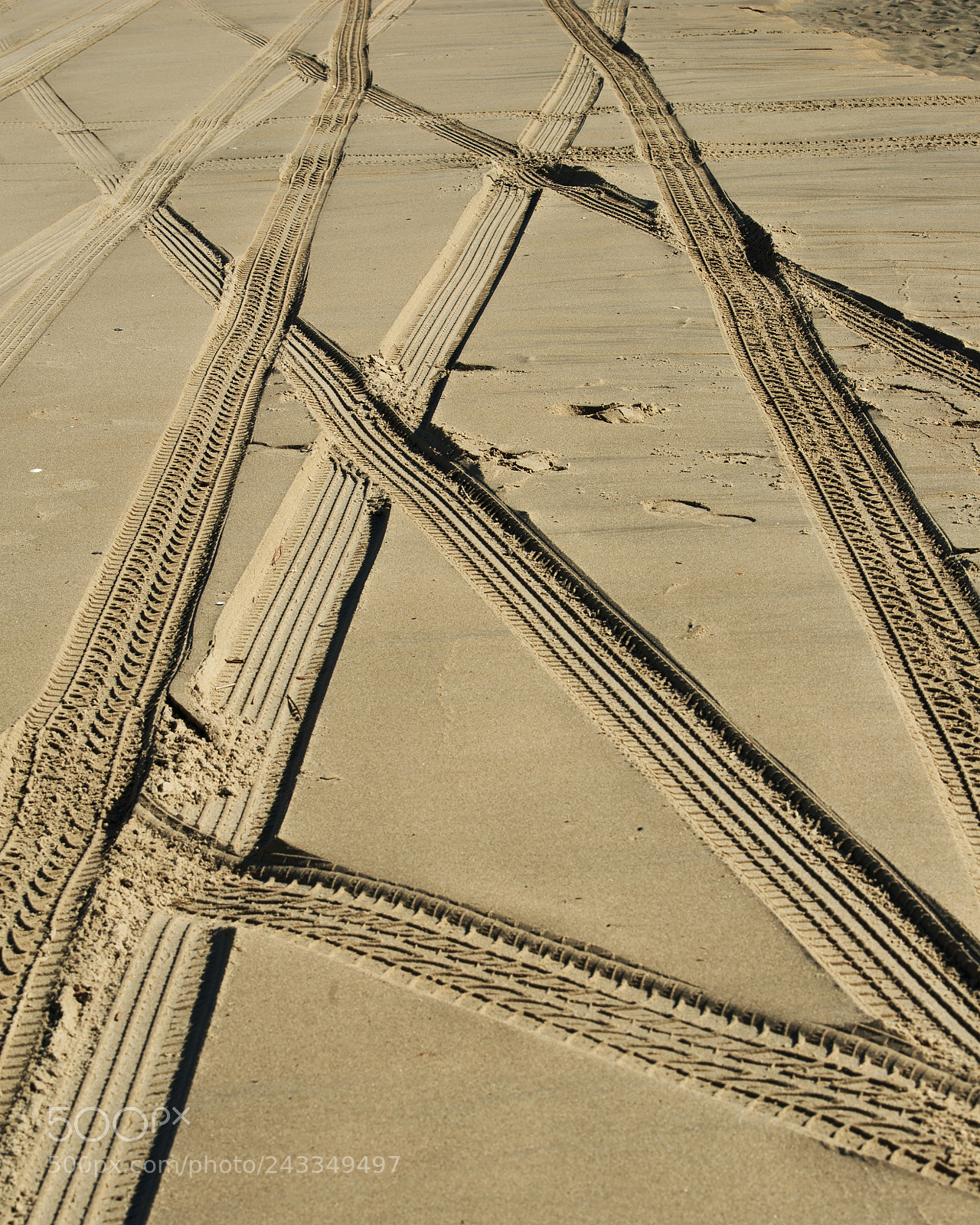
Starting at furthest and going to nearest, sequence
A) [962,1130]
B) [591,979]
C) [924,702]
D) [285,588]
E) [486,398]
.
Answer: [486,398] → [285,588] → [924,702] → [591,979] → [962,1130]

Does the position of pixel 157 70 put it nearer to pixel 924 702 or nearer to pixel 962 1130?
pixel 924 702

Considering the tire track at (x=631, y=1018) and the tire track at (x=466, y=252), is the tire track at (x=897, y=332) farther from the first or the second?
the tire track at (x=631, y=1018)

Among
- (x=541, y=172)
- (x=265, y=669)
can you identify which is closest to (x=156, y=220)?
(x=541, y=172)

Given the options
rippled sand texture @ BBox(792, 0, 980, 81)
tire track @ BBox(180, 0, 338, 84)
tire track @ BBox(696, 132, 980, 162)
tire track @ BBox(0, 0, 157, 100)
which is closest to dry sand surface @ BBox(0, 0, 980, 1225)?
tire track @ BBox(696, 132, 980, 162)

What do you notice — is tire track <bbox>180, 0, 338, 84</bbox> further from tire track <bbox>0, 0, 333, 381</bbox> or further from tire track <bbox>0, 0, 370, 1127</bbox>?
tire track <bbox>0, 0, 370, 1127</bbox>

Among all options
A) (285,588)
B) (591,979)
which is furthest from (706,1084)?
(285,588)

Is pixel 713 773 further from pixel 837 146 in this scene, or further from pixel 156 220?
pixel 837 146
